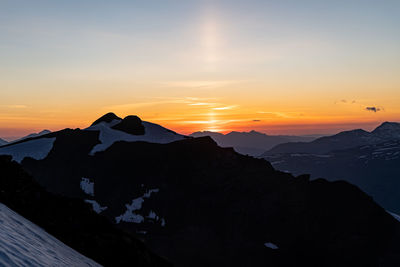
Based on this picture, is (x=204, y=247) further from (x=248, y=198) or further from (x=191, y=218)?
(x=248, y=198)

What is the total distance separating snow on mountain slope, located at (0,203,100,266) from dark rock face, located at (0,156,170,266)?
2799 mm

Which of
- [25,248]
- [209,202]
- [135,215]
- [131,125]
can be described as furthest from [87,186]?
[25,248]

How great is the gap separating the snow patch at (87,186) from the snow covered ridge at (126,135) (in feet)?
38.4

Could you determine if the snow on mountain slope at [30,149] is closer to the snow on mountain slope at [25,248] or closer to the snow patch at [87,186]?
the snow patch at [87,186]

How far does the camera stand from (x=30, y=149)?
357ft

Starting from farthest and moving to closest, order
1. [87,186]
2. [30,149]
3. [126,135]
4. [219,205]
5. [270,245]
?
[126,135]
[30,149]
[87,186]
[219,205]
[270,245]

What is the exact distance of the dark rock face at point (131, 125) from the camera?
123850mm

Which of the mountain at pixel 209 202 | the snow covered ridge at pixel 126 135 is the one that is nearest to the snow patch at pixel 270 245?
the mountain at pixel 209 202

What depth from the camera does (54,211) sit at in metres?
21.9

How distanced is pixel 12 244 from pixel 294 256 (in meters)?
80.8

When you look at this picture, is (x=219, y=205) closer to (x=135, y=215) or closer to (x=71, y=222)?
(x=135, y=215)

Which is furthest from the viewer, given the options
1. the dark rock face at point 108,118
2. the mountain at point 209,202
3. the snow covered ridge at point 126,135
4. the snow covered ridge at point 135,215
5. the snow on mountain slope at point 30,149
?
the dark rock face at point 108,118

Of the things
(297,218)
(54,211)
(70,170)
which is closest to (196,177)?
(297,218)

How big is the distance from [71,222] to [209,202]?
7790 cm
